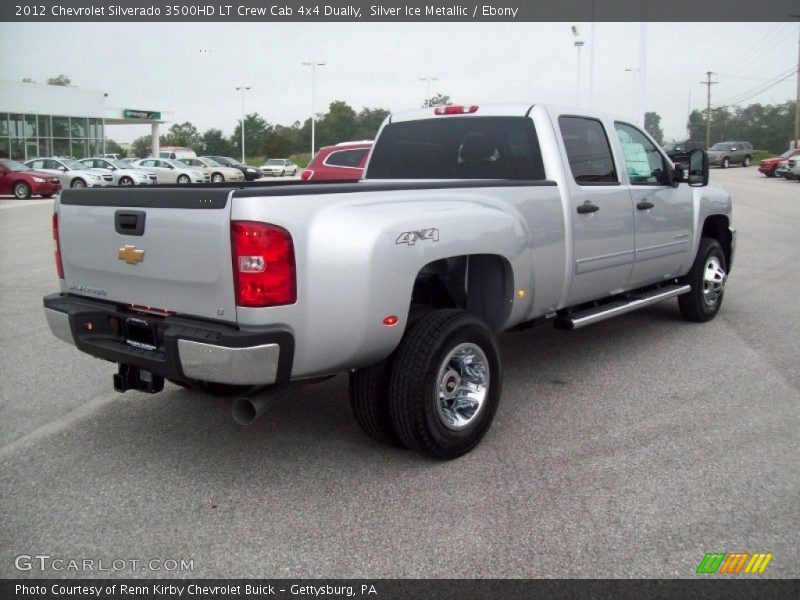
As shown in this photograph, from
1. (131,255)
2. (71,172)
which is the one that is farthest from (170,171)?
(131,255)

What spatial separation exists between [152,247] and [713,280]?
5.56 m

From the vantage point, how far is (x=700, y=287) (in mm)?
7070

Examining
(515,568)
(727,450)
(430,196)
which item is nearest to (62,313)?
(430,196)

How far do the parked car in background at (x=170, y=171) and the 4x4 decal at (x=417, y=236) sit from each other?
37891 millimetres

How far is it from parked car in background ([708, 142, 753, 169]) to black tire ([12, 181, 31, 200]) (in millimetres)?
41298

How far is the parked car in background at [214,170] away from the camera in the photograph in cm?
4473

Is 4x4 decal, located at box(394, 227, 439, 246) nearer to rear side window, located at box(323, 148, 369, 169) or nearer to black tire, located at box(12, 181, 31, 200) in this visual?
rear side window, located at box(323, 148, 369, 169)

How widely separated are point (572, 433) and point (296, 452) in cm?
162

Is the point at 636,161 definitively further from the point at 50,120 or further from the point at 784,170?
the point at 50,120

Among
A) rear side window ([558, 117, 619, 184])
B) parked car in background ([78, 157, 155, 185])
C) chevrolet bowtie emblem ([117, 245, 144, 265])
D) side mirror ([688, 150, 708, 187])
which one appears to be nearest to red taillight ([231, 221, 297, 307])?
chevrolet bowtie emblem ([117, 245, 144, 265])
